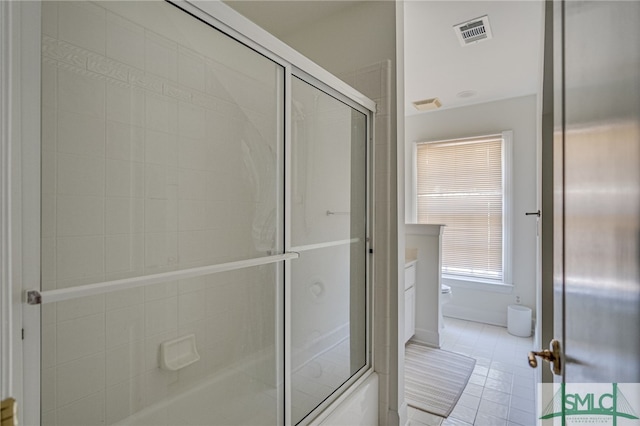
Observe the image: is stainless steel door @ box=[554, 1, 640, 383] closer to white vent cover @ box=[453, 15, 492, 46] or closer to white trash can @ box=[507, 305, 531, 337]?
white vent cover @ box=[453, 15, 492, 46]

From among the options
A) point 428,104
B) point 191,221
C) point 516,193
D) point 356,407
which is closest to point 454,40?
point 428,104

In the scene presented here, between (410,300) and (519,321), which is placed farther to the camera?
(519,321)

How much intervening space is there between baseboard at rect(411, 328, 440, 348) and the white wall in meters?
1.12

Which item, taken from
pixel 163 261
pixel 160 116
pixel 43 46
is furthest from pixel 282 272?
pixel 43 46

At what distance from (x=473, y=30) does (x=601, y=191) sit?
2.44 meters

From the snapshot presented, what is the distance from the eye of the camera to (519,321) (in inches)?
136

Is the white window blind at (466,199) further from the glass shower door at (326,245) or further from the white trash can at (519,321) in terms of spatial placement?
the glass shower door at (326,245)

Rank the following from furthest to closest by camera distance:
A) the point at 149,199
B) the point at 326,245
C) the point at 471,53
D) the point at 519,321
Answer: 1. the point at 519,321
2. the point at 471,53
3. the point at 326,245
4. the point at 149,199

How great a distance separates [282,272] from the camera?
1.48 m

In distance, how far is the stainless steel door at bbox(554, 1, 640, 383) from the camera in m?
0.36

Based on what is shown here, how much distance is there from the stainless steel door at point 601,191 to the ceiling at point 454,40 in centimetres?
162

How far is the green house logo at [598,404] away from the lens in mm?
390
